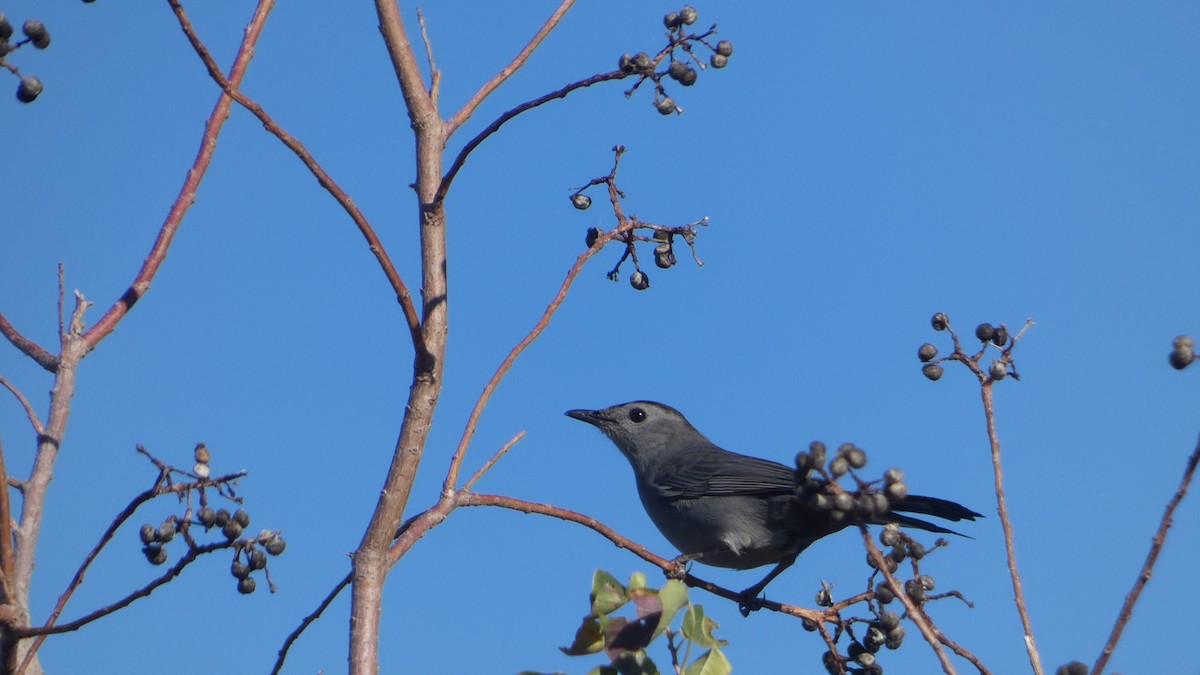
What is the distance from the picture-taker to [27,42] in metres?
3.46

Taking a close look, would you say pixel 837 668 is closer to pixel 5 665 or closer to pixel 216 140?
pixel 5 665

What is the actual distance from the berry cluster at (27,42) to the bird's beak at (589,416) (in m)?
5.74

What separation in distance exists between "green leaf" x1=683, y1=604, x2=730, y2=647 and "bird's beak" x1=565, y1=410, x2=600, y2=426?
5.89m

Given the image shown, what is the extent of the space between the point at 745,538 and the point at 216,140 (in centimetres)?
407

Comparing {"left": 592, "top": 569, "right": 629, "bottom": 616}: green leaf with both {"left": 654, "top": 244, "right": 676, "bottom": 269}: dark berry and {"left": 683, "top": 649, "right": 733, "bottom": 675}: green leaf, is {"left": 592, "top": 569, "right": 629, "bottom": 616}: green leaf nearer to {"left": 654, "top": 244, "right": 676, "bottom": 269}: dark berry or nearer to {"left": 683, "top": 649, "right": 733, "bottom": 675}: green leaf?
{"left": 683, "top": 649, "right": 733, "bottom": 675}: green leaf

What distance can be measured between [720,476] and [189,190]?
4248mm

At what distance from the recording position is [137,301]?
3758 millimetres

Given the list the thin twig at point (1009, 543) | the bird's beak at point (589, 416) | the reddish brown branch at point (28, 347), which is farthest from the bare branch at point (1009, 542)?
the bird's beak at point (589, 416)

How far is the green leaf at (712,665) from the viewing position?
287 cm

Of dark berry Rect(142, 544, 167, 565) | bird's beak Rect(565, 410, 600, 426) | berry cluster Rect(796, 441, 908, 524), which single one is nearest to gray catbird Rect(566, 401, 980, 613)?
bird's beak Rect(565, 410, 600, 426)

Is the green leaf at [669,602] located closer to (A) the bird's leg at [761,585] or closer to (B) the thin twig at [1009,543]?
(B) the thin twig at [1009,543]

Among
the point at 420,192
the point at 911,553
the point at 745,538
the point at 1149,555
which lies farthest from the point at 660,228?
the point at 745,538

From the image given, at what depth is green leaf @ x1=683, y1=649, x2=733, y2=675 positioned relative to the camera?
2.87 m

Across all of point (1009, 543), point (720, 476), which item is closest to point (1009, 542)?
point (1009, 543)
